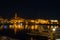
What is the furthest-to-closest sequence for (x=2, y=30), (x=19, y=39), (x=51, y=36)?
(x=2, y=30) → (x=19, y=39) → (x=51, y=36)

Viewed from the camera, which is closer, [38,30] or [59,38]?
[59,38]

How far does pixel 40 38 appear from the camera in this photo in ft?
16.6

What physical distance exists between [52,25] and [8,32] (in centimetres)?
250

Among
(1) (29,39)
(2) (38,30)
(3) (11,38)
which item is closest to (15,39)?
(3) (11,38)

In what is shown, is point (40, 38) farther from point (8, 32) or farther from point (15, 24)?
point (8, 32)

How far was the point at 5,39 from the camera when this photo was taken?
183 inches

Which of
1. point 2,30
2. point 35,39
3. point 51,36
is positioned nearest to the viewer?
point 51,36

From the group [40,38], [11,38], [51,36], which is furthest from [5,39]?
[51,36]

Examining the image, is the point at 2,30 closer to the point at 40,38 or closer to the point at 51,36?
the point at 40,38

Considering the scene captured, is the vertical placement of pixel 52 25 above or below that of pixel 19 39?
above

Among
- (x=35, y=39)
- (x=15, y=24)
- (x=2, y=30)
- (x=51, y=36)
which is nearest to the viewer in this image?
(x=51, y=36)

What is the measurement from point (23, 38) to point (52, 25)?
1698 mm

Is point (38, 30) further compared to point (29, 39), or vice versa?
point (38, 30)

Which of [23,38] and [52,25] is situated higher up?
[52,25]
